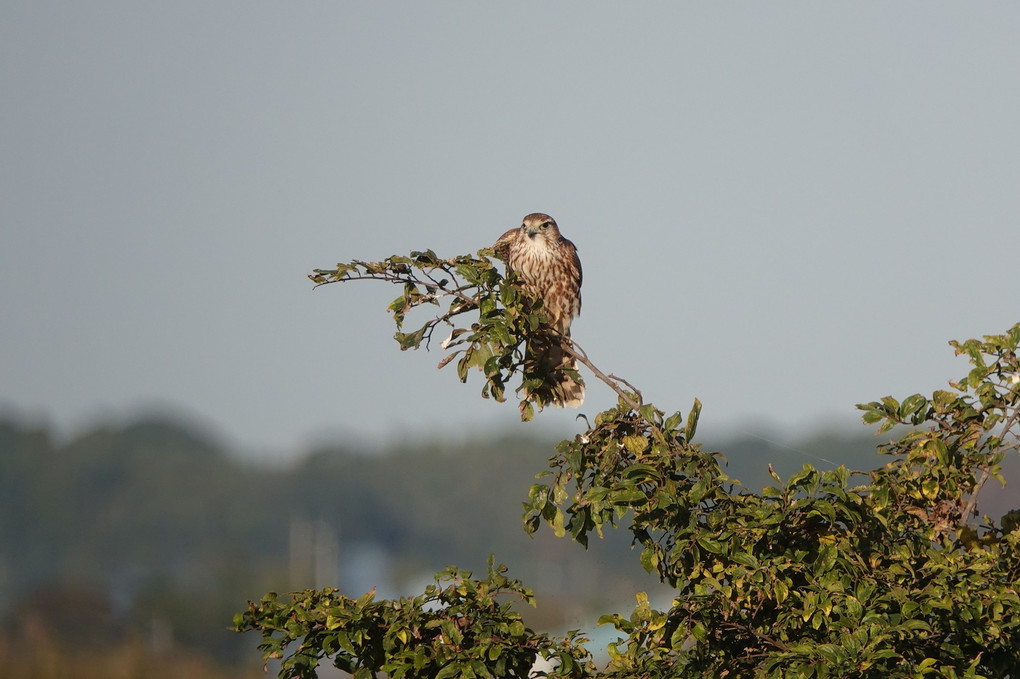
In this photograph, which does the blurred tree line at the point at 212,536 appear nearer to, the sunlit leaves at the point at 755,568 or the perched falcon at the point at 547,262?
the perched falcon at the point at 547,262

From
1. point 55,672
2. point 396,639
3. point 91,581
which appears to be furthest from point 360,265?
point 91,581

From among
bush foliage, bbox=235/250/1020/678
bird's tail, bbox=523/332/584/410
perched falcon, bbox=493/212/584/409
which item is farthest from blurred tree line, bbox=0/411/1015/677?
bush foliage, bbox=235/250/1020/678

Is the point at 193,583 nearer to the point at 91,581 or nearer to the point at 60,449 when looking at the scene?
the point at 91,581

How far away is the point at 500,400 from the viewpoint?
16.0 feet

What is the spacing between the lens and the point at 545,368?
5.37 meters

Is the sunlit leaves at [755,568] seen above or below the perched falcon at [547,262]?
below

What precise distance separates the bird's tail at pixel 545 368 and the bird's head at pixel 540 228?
1490 millimetres

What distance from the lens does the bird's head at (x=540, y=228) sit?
24.8ft

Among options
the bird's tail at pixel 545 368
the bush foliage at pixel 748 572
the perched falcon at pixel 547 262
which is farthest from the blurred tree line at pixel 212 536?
the bush foliage at pixel 748 572

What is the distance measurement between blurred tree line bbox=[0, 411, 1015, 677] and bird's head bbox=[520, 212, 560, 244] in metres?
9.92

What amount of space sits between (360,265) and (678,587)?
1708 mm

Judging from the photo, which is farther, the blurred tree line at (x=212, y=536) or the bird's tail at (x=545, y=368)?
the blurred tree line at (x=212, y=536)

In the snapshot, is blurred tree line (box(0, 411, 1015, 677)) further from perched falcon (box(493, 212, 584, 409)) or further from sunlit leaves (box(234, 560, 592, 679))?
sunlit leaves (box(234, 560, 592, 679))

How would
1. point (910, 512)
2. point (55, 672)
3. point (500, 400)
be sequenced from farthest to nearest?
point (55, 672)
point (500, 400)
point (910, 512)
